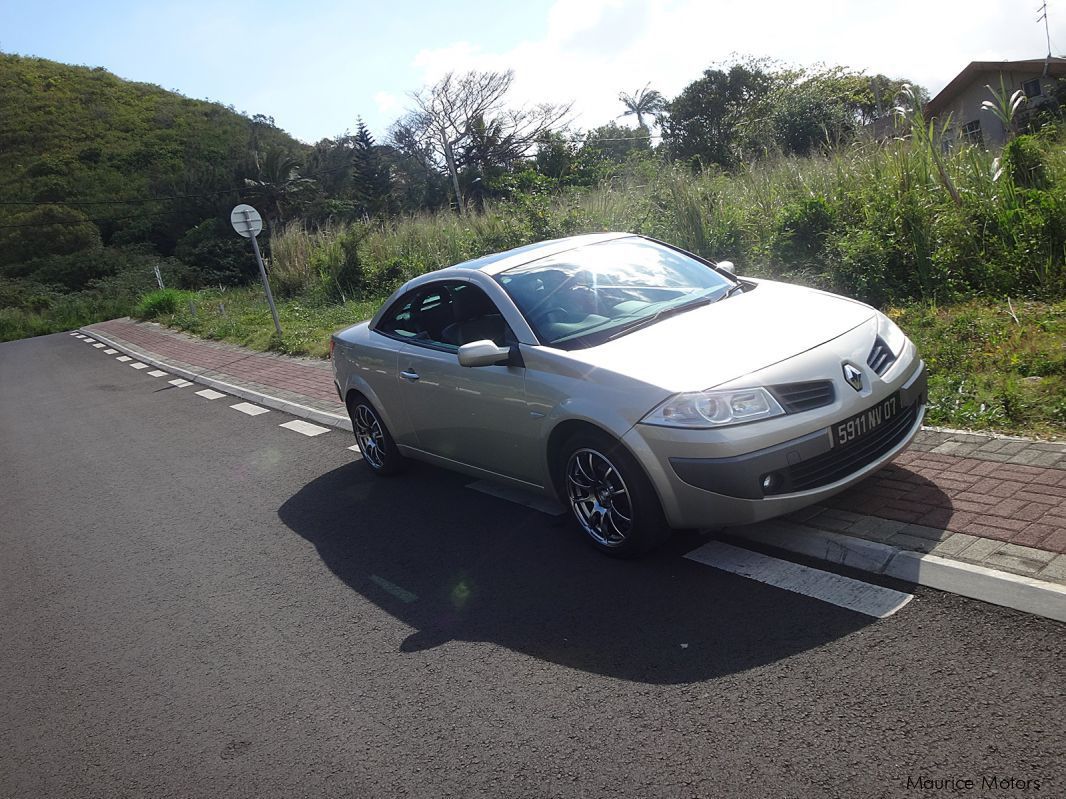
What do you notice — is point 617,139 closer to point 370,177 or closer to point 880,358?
point 370,177

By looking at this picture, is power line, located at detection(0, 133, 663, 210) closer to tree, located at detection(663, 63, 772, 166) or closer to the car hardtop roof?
tree, located at detection(663, 63, 772, 166)

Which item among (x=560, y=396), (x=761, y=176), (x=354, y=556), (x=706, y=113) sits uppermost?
(x=706, y=113)

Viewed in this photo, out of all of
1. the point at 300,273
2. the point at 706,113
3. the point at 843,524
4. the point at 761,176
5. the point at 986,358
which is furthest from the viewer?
the point at 706,113

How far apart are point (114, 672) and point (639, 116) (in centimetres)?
8312

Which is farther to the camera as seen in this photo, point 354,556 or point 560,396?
point 354,556

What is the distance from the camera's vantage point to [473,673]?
3676 mm

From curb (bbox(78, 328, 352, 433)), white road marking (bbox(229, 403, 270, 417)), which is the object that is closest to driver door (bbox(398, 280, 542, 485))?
curb (bbox(78, 328, 352, 433))

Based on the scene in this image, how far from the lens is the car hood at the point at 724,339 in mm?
4039

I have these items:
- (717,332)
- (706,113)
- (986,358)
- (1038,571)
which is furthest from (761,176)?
(706,113)

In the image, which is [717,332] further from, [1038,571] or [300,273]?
[300,273]

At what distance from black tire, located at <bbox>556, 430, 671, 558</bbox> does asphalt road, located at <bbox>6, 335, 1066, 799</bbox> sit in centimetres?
17

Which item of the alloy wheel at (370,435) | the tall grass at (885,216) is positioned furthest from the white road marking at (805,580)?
the tall grass at (885,216)

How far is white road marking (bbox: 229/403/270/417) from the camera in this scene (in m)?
10.9

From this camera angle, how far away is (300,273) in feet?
81.1
